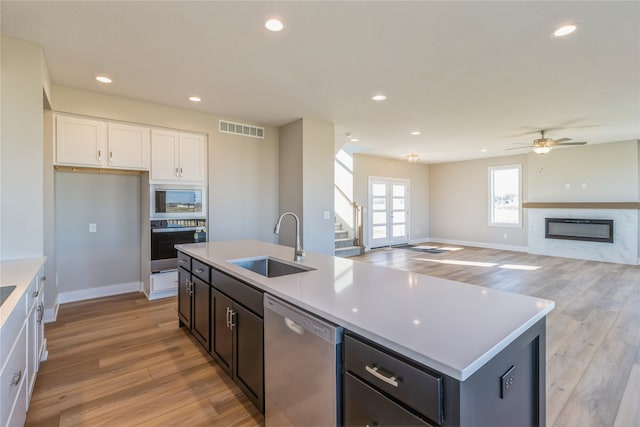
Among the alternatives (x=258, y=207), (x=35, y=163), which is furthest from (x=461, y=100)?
(x=35, y=163)

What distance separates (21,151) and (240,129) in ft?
9.34

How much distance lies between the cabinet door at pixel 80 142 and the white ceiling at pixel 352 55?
0.44 m

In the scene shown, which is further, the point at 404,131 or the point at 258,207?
the point at 404,131

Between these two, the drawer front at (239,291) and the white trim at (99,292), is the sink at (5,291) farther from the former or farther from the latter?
the white trim at (99,292)

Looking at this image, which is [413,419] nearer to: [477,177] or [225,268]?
[225,268]

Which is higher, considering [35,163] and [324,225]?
[35,163]

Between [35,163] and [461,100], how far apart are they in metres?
4.66

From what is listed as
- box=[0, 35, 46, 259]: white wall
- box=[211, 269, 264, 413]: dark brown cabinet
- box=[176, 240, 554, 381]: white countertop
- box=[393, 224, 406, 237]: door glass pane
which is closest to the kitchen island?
box=[176, 240, 554, 381]: white countertop

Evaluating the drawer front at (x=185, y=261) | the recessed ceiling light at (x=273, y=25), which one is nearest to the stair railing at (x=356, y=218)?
the drawer front at (x=185, y=261)

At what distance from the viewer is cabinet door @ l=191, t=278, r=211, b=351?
8.22 ft

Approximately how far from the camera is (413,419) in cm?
96

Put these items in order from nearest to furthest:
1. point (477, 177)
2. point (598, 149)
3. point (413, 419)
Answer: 1. point (413, 419)
2. point (598, 149)
3. point (477, 177)

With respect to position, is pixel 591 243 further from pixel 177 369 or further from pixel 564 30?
pixel 177 369

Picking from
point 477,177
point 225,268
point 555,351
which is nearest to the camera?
point 225,268
